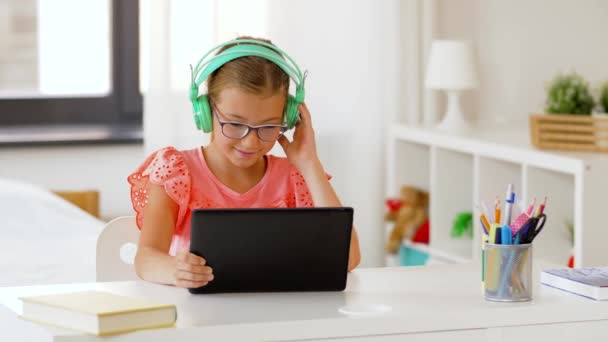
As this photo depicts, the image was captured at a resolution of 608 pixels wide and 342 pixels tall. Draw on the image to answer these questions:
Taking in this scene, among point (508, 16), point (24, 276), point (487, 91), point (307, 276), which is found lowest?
point (24, 276)

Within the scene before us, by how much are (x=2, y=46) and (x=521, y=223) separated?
99.9 inches

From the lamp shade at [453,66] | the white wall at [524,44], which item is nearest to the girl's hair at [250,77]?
the lamp shade at [453,66]

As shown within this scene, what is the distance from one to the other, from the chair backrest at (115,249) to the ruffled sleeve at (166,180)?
53 mm

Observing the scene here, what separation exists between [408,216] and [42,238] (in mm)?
1083

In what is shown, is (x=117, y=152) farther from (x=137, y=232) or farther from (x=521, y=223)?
(x=521, y=223)

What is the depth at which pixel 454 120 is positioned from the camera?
310 centimetres

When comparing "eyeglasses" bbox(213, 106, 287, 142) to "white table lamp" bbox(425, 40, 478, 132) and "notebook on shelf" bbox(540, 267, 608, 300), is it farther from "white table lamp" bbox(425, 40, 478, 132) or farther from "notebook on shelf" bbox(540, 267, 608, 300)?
"white table lamp" bbox(425, 40, 478, 132)

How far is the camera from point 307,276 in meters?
1.42

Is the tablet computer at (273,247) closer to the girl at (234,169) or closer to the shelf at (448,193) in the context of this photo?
A: the girl at (234,169)

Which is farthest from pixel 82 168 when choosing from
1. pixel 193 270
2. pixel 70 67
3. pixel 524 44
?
pixel 193 270

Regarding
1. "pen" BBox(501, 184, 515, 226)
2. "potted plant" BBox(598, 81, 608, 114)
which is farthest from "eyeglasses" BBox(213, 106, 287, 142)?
"potted plant" BBox(598, 81, 608, 114)

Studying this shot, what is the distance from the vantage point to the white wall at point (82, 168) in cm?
323

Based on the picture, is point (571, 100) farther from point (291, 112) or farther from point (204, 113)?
point (204, 113)

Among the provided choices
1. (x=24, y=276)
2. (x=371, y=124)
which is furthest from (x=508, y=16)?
(x=24, y=276)
